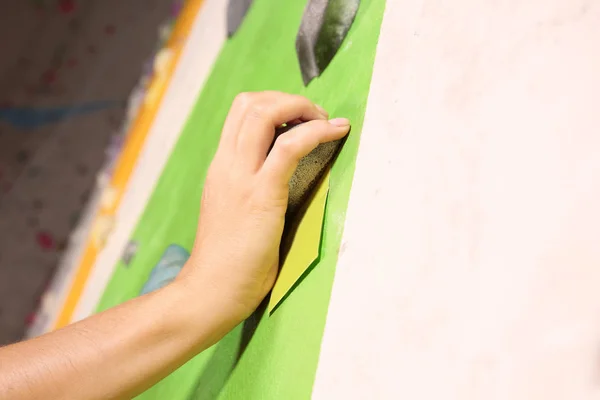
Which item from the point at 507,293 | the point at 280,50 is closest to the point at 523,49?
the point at 507,293

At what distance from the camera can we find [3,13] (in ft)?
6.05

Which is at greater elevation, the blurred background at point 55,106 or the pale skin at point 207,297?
the blurred background at point 55,106

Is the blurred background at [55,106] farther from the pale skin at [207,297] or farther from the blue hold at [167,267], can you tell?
the pale skin at [207,297]

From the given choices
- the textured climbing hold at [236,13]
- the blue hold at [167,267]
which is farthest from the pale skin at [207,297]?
the textured climbing hold at [236,13]

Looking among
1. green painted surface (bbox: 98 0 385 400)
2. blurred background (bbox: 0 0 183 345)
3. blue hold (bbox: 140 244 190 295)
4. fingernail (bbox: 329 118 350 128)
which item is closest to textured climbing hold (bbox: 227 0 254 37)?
green painted surface (bbox: 98 0 385 400)

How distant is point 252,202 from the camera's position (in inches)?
21.1

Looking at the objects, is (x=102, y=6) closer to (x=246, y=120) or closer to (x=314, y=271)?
(x=246, y=120)

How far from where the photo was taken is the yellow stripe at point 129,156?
127 centimetres

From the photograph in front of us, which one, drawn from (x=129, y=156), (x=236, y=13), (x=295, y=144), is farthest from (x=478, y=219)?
(x=129, y=156)

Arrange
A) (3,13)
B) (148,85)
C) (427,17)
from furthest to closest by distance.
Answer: (3,13) < (148,85) < (427,17)

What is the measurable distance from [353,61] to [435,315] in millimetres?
303

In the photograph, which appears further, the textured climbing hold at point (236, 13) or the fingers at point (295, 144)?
the textured climbing hold at point (236, 13)

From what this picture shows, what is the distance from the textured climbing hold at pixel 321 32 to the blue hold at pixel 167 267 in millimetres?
296

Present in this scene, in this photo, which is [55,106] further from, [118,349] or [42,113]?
[118,349]
